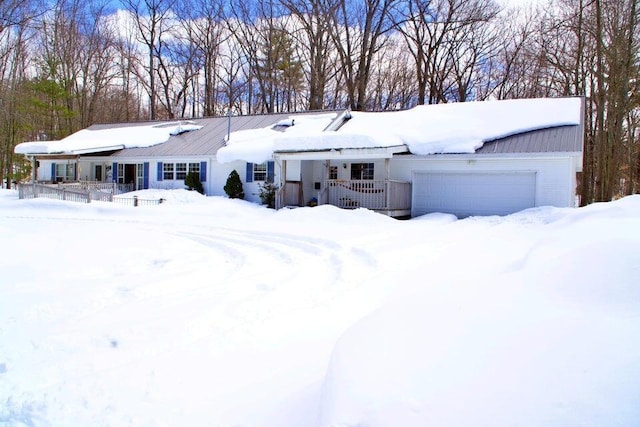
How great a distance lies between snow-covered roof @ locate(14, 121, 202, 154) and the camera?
24.1 metres

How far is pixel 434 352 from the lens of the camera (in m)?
3.27

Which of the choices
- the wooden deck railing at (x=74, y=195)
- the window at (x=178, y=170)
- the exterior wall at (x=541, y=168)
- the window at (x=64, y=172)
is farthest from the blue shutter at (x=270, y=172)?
the window at (x=64, y=172)

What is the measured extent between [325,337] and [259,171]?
1739cm

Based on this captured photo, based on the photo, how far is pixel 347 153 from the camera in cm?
1694

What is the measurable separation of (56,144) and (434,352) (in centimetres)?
2635

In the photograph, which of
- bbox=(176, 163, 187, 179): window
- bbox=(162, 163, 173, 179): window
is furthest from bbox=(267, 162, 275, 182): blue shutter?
bbox=(162, 163, 173, 179): window

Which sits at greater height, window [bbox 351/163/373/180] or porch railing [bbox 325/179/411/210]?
window [bbox 351/163/373/180]

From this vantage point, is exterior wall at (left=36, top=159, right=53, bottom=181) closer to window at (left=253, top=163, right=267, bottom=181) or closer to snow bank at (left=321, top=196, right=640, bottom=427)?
window at (left=253, top=163, right=267, bottom=181)

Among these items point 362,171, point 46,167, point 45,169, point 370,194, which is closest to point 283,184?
point 362,171

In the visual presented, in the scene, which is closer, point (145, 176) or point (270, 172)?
point (270, 172)

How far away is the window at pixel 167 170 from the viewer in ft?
78.7

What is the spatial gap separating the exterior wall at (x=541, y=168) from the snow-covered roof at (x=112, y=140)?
1542 centimetres

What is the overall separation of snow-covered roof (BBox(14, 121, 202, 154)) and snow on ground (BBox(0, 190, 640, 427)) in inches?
685

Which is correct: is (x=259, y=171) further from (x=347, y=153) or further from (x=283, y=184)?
(x=347, y=153)
